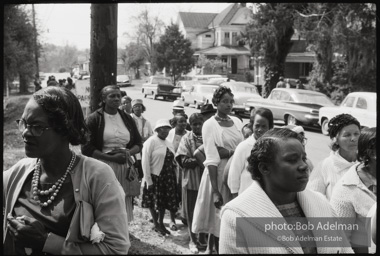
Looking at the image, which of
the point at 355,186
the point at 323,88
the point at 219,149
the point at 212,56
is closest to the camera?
the point at 355,186

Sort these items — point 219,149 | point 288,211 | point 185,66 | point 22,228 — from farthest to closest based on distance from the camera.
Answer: point 185,66, point 219,149, point 288,211, point 22,228

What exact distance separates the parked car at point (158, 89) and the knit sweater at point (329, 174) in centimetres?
418

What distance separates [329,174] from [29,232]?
231cm

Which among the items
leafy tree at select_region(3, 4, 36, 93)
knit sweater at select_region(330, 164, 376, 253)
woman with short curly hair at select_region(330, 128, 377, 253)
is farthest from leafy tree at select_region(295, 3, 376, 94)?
leafy tree at select_region(3, 4, 36, 93)

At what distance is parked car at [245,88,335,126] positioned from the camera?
1575cm

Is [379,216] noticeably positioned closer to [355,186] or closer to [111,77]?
[355,186]

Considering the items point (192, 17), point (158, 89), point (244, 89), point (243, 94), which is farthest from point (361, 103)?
point (244, 89)

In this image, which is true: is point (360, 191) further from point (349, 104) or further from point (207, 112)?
point (349, 104)

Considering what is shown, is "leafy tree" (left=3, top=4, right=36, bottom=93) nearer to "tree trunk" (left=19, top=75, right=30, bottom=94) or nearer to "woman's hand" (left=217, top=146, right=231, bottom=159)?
"tree trunk" (left=19, top=75, right=30, bottom=94)

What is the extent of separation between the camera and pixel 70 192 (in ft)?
7.04

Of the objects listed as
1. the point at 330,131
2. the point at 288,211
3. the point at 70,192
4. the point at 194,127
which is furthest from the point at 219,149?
the point at 70,192

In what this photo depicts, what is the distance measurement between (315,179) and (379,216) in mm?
1179

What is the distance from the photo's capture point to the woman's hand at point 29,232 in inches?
79.0

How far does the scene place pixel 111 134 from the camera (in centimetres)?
476
